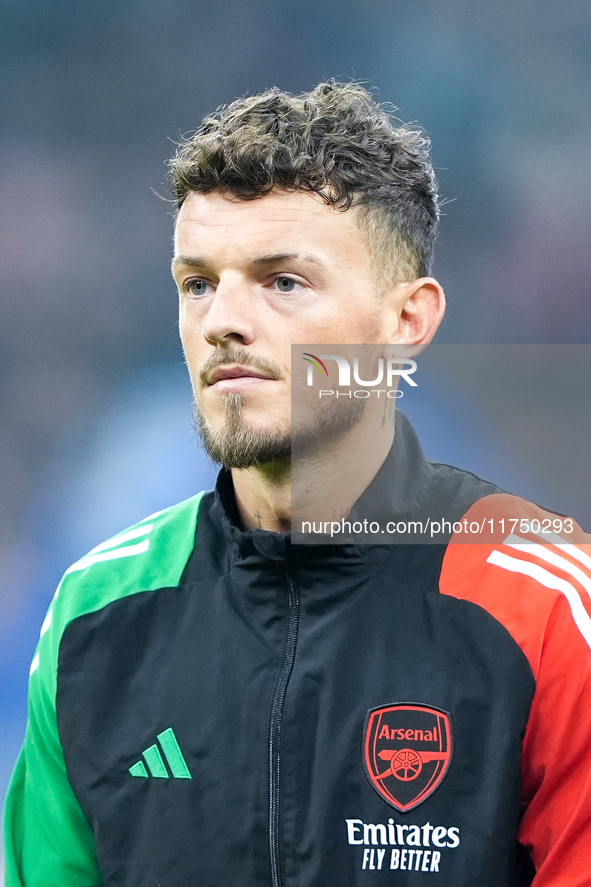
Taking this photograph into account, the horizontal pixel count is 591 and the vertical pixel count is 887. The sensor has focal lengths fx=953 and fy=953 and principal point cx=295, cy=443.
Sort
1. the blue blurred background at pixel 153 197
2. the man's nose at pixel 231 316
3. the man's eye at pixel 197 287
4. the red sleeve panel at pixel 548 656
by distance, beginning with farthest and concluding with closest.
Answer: the blue blurred background at pixel 153 197, the man's eye at pixel 197 287, the man's nose at pixel 231 316, the red sleeve panel at pixel 548 656

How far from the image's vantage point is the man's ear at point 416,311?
144cm

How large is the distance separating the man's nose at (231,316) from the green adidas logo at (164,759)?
0.55 m

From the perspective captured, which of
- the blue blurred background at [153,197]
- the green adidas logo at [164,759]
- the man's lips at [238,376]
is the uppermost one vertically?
the blue blurred background at [153,197]

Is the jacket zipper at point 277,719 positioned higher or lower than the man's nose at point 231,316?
lower

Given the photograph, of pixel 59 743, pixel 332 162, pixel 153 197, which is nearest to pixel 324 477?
pixel 332 162

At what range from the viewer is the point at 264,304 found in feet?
4.27

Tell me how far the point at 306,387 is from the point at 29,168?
2.30m

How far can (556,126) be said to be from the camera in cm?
314

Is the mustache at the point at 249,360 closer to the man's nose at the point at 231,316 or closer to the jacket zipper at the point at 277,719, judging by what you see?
the man's nose at the point at 231,316

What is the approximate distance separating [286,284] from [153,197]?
2072 millimetres

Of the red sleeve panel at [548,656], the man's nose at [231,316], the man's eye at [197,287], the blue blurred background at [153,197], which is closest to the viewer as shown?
the red sleeve panel at [548,656]

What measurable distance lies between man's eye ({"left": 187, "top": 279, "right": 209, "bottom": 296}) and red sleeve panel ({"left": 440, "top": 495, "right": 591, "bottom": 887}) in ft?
1.66

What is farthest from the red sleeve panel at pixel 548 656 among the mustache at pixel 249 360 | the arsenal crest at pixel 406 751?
the mustache at pixel 249 360

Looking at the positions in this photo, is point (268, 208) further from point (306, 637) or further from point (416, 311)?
point (306, 637)
